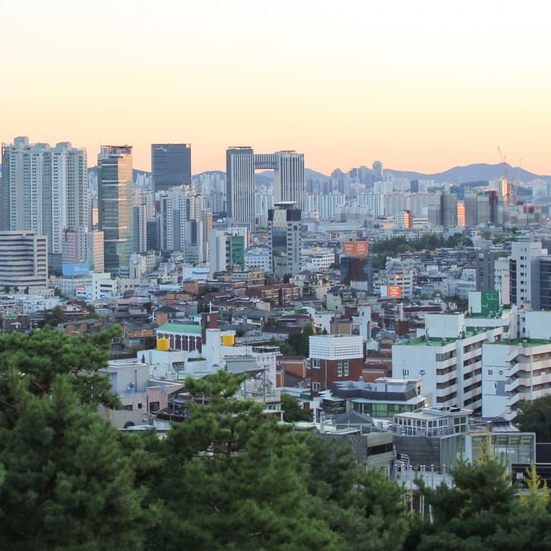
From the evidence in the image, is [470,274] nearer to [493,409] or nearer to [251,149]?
[493,409]

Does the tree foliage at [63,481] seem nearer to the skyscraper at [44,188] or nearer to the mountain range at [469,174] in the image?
the skyscraper at [44,188]

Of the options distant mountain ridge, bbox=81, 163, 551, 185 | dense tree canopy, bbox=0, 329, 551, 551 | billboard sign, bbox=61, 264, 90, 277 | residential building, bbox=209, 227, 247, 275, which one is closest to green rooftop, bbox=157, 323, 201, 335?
dense tree canopy, bbox=0, 329, 551, 551

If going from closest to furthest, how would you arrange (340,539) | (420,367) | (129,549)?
(129,549), (340,539), (420,367)

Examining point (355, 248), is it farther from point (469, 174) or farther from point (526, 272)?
point (469, 174)

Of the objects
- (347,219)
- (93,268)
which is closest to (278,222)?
(93,268)

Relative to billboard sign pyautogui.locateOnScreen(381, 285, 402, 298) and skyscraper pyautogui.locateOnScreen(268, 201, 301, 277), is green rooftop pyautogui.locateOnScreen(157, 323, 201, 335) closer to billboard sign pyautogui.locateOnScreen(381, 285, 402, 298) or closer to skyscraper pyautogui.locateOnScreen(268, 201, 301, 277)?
billboard sign pyautogui.locateOnScreen(381, 285, 402, 298)

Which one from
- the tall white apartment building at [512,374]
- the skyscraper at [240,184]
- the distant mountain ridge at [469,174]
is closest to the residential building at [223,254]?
the tall white apartment building at [512,374]

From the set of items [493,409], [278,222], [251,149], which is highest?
[251,149]

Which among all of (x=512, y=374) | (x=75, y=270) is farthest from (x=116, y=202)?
(x=512, y=374)
